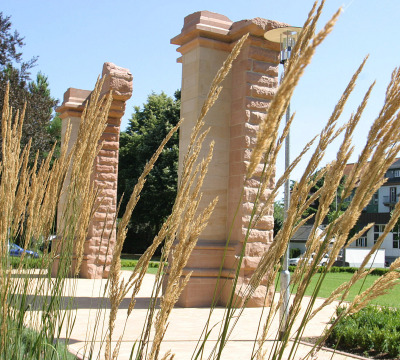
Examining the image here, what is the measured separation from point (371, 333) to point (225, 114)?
396 cm

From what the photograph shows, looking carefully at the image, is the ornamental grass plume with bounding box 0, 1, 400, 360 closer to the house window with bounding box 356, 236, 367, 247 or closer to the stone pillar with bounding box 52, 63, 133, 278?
the stone pillar with bounding box 52, 63, 133, 278

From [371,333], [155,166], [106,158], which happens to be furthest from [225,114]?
[155,166]

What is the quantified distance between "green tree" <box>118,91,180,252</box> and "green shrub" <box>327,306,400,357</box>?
1966cm

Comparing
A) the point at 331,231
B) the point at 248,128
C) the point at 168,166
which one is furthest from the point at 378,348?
the point at 168,166

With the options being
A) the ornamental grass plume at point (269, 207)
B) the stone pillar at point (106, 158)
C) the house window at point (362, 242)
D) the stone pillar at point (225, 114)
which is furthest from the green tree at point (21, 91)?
the house window at point (362, 242)

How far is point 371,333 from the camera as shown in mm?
5125

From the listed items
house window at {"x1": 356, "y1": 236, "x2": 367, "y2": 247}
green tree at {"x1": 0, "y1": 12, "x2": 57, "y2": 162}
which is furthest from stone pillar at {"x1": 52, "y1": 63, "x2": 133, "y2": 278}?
house window at {"x1": 356, "y1": 236, "x2": 367, "y2": 247}

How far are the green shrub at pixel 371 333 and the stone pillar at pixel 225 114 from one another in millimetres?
2049

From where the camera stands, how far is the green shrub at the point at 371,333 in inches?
Answer: 192

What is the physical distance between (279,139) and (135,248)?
30607 millimetres

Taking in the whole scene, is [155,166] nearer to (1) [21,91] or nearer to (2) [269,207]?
(1) [21,91]

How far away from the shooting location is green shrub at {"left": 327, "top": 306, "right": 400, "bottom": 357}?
489 centimetres

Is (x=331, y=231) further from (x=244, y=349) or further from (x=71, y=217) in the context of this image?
(x=244, y=349)

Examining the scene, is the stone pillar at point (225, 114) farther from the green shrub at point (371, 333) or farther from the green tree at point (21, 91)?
the green tree at point (21, 91)
